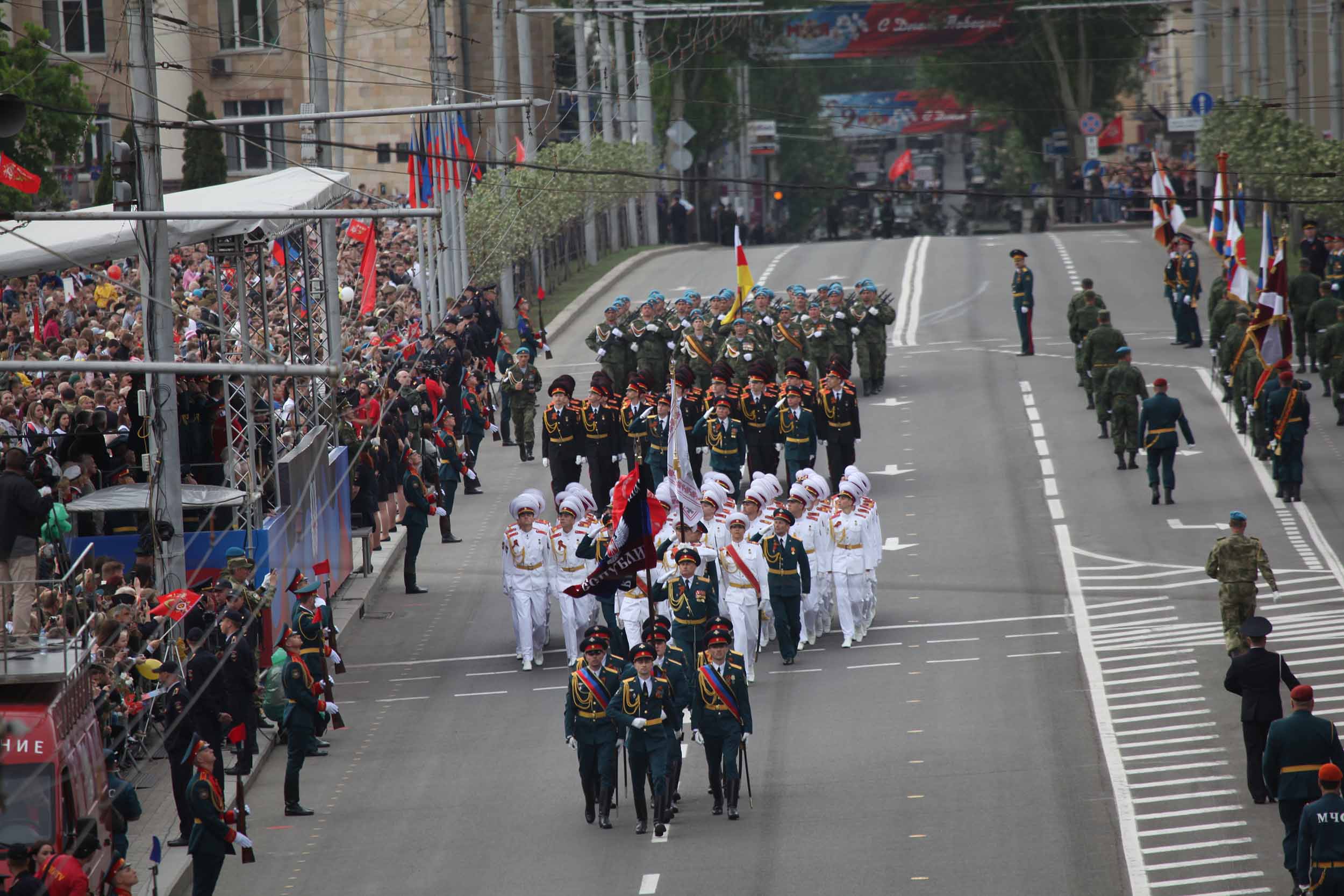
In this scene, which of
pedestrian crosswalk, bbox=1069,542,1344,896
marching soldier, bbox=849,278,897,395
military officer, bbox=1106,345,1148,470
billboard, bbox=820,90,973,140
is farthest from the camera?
billboard, bbox=820,90,973,140

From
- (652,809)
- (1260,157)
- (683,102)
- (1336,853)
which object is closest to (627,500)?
(652,809)

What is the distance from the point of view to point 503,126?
1848 inches

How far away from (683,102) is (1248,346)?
151 feet

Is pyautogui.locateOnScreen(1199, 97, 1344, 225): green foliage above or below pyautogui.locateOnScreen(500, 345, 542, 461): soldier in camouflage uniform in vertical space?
above

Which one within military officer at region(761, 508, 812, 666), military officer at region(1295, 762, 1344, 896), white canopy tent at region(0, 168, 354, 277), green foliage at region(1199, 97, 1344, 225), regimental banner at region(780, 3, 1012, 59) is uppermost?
regimental banner at region(780, 3, 1012, 59)

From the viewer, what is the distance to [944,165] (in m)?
111

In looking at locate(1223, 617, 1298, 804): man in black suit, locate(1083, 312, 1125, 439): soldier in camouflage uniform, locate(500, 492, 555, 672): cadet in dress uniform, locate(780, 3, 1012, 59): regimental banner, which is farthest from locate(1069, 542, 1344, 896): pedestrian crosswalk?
locate(780, 3, 1012, 59): regimental banner

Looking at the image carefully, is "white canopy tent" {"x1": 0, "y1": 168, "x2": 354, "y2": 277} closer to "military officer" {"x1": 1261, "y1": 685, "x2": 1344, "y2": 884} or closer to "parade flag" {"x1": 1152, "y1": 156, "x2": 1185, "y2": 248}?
"military officer" {"x1": 1261, "y1": 685, "x2": 1344, "y2": 884}

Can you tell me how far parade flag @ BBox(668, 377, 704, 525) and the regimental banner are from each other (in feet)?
189

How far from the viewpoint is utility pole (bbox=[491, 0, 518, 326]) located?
4162 cm

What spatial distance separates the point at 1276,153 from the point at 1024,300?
9.25m

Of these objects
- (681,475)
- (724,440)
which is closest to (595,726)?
(681,475)

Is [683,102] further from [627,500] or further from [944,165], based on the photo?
[627,500]

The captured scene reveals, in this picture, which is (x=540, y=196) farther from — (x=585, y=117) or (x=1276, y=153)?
(x=1276, y=153)
